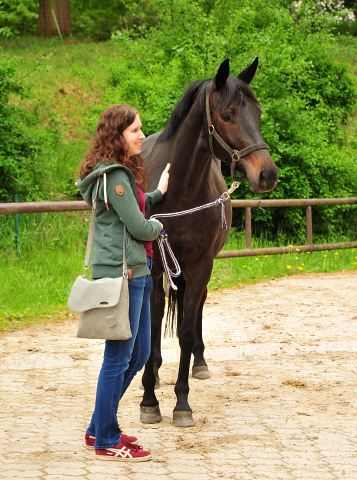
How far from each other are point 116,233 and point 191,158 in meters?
1.10

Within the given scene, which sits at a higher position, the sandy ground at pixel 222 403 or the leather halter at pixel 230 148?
the leather halter at pixel 230 148

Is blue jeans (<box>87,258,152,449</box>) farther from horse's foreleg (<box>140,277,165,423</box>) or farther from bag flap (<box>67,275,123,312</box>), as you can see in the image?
horse's foreleg (<box>140,277,165,423</box>)

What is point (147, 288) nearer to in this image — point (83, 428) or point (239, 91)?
point (83, 428)

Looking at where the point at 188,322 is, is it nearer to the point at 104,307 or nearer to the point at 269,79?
the point at 104,307

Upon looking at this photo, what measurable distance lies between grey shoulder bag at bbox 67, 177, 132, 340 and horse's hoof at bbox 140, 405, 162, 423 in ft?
3.52

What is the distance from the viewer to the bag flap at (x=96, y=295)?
2.62 meters

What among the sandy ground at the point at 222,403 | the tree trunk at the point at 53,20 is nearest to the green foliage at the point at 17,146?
the sandy ground at the point at 222,403

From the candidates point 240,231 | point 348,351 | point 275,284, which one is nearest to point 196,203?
point 348,351

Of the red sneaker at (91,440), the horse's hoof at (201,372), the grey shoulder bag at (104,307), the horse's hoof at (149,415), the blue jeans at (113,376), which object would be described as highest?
the grey shoulder bag at (104,307)

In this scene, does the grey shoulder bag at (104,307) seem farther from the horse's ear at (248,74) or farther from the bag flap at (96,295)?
the horse's ear at (248,74)

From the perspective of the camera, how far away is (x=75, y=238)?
847 centimetres

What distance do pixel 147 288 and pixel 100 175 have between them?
0.67 m

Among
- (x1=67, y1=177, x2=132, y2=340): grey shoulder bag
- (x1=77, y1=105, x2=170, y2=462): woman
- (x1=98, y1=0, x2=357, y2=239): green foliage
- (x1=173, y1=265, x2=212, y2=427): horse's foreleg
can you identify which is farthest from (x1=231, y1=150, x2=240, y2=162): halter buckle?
(x1=98, y1=0, x2=357, y2=239): green foliage

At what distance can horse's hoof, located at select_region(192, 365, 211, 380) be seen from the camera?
4504 mm
